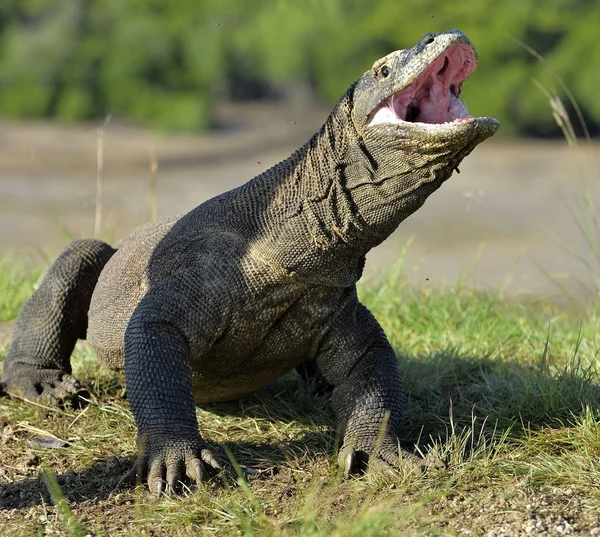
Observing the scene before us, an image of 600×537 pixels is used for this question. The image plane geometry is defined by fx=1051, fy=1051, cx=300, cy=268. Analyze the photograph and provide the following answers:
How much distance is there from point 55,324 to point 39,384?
0.33 meters

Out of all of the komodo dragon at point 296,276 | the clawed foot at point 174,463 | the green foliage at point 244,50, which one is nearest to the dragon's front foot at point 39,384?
the komodo dragon at point 296,276

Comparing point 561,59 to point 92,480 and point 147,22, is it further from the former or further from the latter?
point 92,480

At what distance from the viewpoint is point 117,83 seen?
84.0 feet

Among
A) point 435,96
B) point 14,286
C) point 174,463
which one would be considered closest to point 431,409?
point 174,463

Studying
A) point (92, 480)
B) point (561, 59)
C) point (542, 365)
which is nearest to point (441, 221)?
point (561, 59)

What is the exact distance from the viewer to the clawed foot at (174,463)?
4.29 m

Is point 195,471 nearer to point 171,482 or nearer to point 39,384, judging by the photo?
point 171,482

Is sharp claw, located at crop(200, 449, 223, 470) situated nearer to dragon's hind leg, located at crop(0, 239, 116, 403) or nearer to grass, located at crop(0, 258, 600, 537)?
grass, located at crop(0, 258, 600, 537)

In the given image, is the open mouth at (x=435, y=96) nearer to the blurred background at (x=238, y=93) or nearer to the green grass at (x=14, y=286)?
the green grass at (x=14, y=286)

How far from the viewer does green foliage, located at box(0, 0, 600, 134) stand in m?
22.5

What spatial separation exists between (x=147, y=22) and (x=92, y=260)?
22230 mm

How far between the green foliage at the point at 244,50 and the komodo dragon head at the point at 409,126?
17.7 m

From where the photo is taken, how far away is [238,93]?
30.2 m

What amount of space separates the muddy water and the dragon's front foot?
18.6ft
